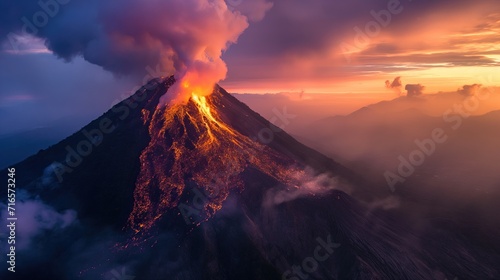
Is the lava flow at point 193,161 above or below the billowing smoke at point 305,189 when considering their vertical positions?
above

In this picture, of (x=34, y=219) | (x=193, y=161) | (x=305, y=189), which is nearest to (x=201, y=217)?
(x=193, y=161)

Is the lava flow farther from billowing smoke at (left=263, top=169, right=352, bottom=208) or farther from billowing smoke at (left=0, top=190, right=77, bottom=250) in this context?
billowing smoke at (left=0, top=190, right=77, bottom=250)

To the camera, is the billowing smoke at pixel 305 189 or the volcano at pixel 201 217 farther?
the billowing smoke at pixel 305 189

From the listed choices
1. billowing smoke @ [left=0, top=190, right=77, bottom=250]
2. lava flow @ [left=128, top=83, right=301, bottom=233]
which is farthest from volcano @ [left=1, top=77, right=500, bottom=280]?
billowing smoke @ [left=0, top=190, right=77, bottom=250]

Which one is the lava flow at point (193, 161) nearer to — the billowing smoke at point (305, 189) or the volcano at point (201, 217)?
the volcano at point (201, 217)

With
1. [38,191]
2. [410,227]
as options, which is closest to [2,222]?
[38,191]

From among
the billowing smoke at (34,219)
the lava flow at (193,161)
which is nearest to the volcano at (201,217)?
the lava flow at (193,161)
